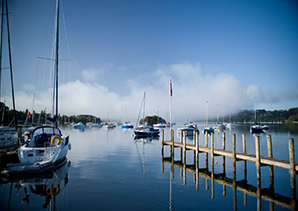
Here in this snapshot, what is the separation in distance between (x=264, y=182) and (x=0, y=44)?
30.1 metres

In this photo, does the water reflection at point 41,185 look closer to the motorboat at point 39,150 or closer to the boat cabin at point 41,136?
the motorboat at point 39,150

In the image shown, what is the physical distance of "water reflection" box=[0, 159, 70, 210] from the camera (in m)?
10.8

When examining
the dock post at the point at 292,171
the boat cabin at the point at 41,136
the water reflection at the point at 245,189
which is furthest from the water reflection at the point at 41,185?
the dock post at the point at 292,171

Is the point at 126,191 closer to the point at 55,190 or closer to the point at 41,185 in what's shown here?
the point at 55,190

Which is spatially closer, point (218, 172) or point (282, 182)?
point (282, 182)

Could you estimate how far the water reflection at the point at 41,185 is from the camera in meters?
10.8

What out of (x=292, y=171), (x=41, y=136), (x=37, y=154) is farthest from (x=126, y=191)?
(x=41, y=136)

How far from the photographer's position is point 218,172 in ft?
56.0

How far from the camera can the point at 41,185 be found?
13016 millimetres

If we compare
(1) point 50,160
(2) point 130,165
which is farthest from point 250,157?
→ (1) point 50,160

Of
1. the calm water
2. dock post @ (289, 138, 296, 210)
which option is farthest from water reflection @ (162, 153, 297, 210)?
the calm water

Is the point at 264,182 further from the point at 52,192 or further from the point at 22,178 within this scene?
the point at 22,178

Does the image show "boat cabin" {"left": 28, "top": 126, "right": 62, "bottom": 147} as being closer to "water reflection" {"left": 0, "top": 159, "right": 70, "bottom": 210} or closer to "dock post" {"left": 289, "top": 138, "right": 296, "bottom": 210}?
"water reflection" {"left": 0, "top": 159, "right": 70, "bottom": 210}

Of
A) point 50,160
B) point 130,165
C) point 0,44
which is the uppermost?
point 0,44
